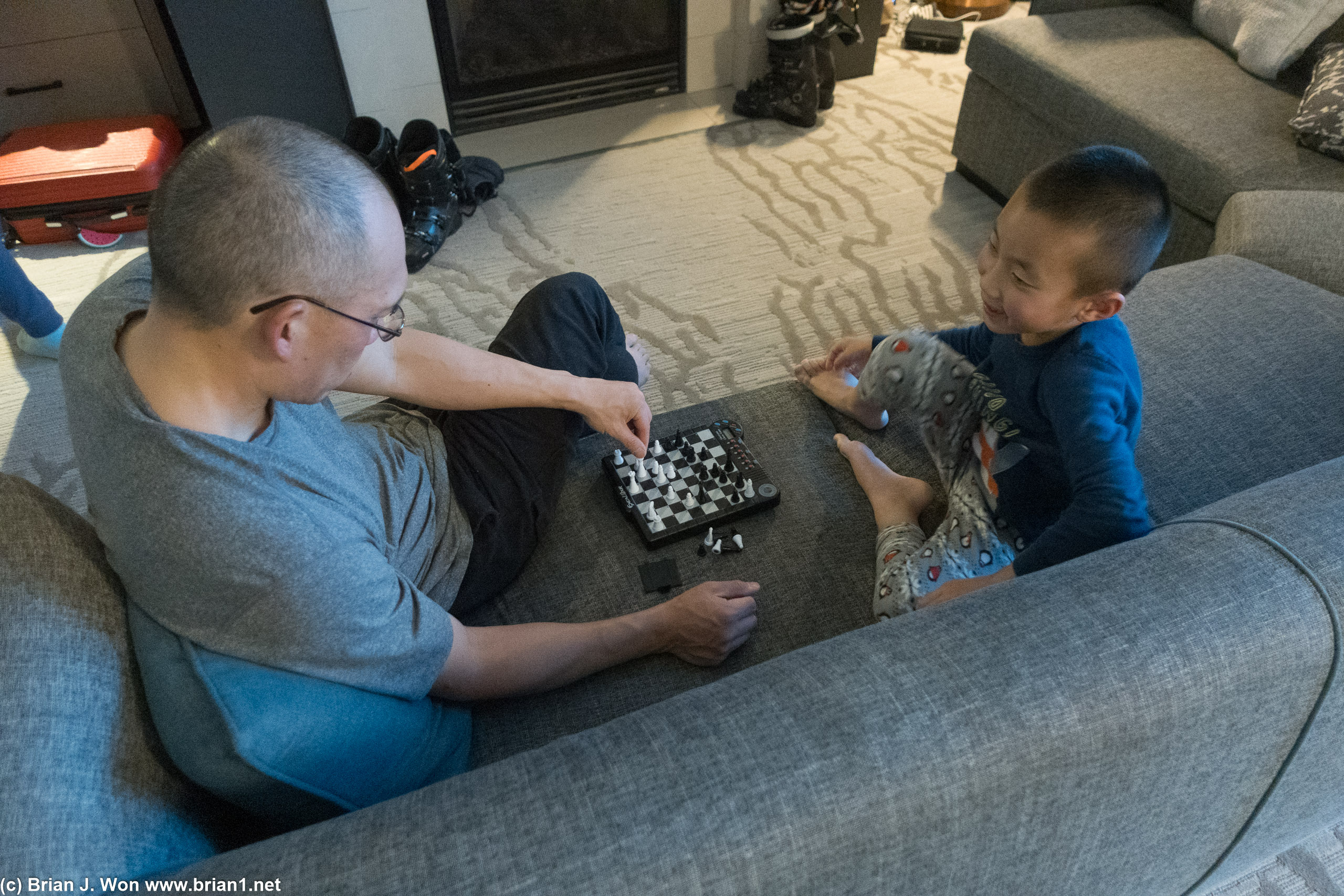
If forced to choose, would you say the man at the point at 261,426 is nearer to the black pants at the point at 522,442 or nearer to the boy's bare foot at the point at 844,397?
the black pants at the point at 522,442

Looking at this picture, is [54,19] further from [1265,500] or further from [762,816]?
[1265,500]

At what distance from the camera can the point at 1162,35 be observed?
237 cm

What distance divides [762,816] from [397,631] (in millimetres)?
416

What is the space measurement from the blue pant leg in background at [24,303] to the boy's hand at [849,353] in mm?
1887

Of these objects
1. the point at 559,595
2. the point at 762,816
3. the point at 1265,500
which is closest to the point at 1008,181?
the point at 1265,500

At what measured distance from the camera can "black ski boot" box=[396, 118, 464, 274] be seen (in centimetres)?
235

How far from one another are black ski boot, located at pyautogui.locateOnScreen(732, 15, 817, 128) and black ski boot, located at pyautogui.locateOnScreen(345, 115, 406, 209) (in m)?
1.31

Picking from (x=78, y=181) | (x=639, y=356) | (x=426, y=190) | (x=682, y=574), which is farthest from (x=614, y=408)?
(x=78, y=181)

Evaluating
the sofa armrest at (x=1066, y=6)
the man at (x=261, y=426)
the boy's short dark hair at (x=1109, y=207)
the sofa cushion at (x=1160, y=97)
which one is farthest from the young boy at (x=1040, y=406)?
the sofa armrest at (x=1066, y=6)

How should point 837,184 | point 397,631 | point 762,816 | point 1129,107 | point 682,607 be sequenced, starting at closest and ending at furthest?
point 762,816 < point 397,631 < point 682,607 < point 1129,107 < point 837,184

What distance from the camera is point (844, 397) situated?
1.47m

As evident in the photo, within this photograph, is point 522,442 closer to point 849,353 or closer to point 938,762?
point 849,353

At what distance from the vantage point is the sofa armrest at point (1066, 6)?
245 centimetres

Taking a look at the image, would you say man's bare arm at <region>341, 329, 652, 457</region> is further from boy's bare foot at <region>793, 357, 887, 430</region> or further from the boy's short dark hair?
the boy's short dark hair
